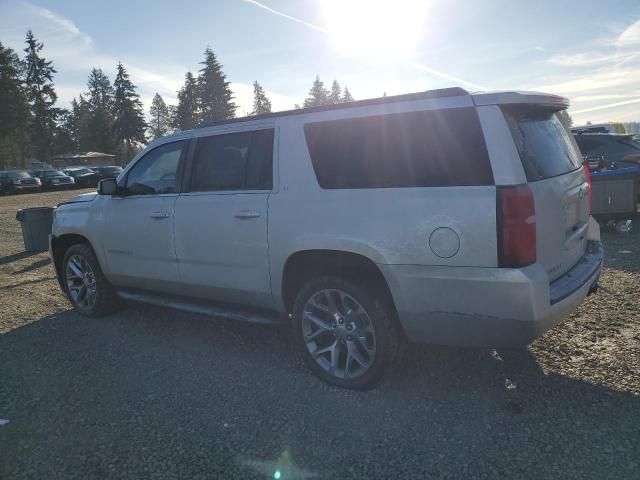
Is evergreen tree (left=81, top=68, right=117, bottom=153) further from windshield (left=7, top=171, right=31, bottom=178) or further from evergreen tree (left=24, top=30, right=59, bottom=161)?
windshield (left=7, top=171, right=31, bottom=178)

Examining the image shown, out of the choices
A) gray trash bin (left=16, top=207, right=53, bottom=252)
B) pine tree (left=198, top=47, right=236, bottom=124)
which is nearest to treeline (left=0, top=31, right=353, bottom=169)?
pine tree (left=198, top=47, right=236, bottom=124)

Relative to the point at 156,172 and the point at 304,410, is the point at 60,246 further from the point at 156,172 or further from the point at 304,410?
the point at 304,410

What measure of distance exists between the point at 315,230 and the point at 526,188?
141 centimetres

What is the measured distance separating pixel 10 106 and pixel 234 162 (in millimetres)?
63757

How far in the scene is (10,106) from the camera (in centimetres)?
5556

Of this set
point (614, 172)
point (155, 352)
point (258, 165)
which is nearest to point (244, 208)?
point (258, 165)

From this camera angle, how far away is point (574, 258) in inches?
136

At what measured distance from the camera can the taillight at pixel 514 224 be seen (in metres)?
2.75

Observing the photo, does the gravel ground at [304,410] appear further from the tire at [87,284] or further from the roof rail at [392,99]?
the roof rail at [392,99]

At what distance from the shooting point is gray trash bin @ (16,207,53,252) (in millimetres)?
9836

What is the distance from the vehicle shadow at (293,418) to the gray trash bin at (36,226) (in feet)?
20.6

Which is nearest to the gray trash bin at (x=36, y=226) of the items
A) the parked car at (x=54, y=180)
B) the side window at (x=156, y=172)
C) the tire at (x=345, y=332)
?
the side window at (x=156, y=172)

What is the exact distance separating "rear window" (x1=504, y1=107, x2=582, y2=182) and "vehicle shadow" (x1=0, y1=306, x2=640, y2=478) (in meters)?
1.52

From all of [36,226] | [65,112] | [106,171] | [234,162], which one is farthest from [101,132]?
[234,162]
